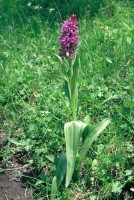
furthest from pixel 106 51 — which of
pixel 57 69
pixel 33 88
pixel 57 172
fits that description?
pixel 57 172

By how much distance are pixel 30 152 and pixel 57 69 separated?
106cm

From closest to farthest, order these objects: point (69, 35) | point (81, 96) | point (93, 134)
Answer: point (69, 35) < point (93, 134) < point (81, 96)

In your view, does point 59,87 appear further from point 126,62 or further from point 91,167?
point 91,167

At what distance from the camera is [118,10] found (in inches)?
179

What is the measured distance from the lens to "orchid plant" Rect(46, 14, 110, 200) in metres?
2.25

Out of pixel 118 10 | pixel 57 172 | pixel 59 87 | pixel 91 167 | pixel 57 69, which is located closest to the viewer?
pixel 57 172

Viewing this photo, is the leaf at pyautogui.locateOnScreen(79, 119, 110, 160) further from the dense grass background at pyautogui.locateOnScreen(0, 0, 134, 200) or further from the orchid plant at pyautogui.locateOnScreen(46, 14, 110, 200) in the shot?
the dense grass background at pyautogui.locateOnScreen(0, 0, 134, 200)

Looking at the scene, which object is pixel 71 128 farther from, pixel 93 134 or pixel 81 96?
pixel 81 96

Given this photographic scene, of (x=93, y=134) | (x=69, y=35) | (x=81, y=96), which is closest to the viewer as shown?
(x=69, y=35)

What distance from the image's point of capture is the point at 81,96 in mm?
3186

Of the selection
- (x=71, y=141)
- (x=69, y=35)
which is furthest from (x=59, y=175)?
(x=69, y=35)

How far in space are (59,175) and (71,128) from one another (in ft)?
1.08

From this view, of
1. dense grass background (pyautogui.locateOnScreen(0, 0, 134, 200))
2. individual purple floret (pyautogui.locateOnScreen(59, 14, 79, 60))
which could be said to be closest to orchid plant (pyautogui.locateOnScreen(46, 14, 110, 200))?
individual purple floret (pyautogui.locateOnScreen(59, 14, 79, 60))

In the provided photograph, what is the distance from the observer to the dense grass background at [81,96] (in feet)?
8.29
